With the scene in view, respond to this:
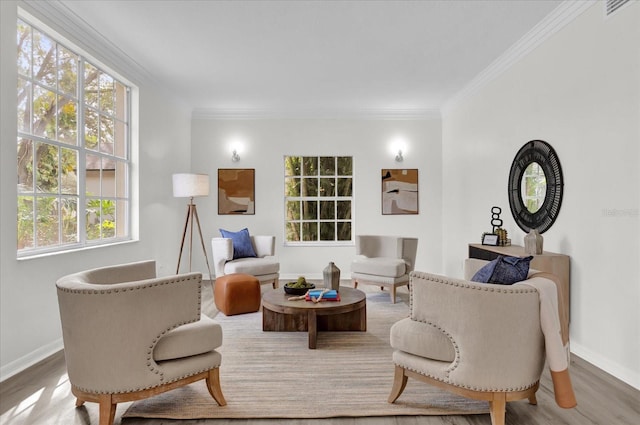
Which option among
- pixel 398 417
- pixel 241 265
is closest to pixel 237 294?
pixel 241 265

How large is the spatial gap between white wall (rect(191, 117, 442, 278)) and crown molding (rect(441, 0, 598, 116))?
4.62 ft

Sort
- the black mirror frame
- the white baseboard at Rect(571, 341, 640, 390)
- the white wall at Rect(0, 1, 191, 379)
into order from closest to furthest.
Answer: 1. the white baseboard at Rect(571, 341, 640, 390)
2. the white wall at Rect(0, 1, 191, 379)
3. the black mirror frame

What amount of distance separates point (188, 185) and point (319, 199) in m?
2.25

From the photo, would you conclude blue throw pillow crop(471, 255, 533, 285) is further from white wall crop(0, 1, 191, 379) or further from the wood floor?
white wall crop(0, 1, 191, 379)

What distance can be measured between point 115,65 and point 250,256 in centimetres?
276

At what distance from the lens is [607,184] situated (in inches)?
115

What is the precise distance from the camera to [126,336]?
78.2 inches

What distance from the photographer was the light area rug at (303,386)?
2.27 m

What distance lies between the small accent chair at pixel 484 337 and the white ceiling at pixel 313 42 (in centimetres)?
247

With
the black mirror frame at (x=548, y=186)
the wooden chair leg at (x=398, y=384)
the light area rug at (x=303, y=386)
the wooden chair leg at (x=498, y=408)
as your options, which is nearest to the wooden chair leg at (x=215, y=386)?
the light area rug at (x=303, y=386)

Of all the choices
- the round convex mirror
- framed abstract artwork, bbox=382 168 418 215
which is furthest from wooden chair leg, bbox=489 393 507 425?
framed abstract artwork, bbox=382 168 418 215

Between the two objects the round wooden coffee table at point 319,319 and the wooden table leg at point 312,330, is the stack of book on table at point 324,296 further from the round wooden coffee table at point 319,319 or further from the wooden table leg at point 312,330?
the wooden table leg at point 312,330

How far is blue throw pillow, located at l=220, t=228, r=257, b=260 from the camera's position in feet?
17.8

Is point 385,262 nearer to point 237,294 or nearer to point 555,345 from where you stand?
point 237,294
